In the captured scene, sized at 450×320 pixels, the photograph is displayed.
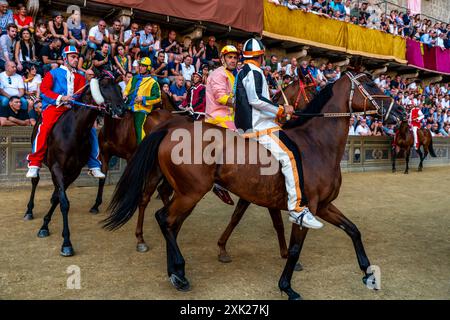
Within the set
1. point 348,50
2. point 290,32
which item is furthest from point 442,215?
point 348,50

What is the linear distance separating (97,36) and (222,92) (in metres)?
8.46

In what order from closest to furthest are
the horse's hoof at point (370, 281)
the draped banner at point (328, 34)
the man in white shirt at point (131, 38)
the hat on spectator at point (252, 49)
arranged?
the horse's hoof at point (370, 281) < the hat on spectator at point (252, 49) < the man in white shirt at point (131, 38) < the draped banner at point (328, 34)

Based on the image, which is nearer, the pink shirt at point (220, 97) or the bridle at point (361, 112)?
the bridle at point (361, 112)

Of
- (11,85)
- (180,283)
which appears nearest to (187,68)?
(11,85)

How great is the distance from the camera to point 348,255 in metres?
4.50

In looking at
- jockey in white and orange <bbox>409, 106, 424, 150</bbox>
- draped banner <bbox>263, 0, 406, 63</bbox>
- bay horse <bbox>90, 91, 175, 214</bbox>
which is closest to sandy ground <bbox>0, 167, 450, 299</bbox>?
bay horse <bbox>90, 91, 175, 214</bbox>

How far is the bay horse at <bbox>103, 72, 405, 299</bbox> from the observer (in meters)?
3.57

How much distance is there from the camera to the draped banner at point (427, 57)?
23042 mm

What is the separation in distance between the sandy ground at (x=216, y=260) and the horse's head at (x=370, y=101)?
5.49 ft

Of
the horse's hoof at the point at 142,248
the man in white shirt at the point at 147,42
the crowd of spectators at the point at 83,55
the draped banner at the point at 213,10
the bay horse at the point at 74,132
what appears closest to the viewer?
the horse's hoof at the point at 142,248

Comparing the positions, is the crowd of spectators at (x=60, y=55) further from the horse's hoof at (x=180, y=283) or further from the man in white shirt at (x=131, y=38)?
the horse's hoof at (x=180, y=283)

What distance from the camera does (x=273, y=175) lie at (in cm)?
358

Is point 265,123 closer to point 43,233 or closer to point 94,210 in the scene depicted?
point 43,233

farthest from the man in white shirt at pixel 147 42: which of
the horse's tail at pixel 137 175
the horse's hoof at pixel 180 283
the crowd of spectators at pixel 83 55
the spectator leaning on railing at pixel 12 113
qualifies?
the horse's hoof at pixel 180 283
